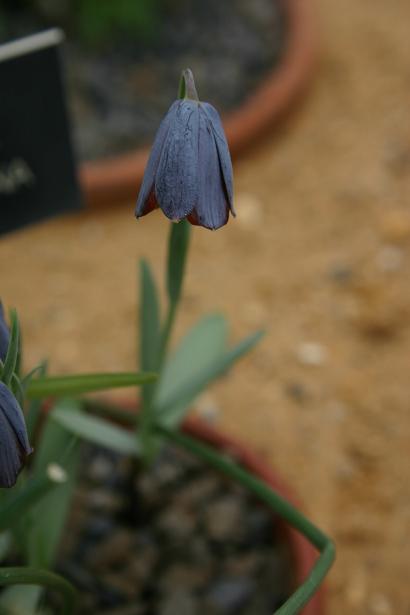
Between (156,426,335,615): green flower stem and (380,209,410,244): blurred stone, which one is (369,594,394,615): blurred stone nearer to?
(156,426,335,615): green flower stem

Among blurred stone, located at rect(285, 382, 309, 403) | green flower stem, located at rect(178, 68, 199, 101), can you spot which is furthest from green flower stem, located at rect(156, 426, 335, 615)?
blurred stone, located at rect(285, 382, 309, 403)

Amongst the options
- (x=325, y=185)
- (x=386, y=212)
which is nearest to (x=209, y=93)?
(x=325, y=185)

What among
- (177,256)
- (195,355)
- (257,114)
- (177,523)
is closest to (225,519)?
(177,523)

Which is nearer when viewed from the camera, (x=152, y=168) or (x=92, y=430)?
(x=152, y=168)

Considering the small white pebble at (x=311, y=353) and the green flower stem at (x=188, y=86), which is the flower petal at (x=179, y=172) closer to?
the green flower stem at (x=188, y=86)

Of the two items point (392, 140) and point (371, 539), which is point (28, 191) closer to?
point (371, 539)

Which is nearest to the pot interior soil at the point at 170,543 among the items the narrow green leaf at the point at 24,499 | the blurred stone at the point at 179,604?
the blurred stone at the point at 179,604

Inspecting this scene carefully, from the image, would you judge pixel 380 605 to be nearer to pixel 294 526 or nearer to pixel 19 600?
pixel 294 526
